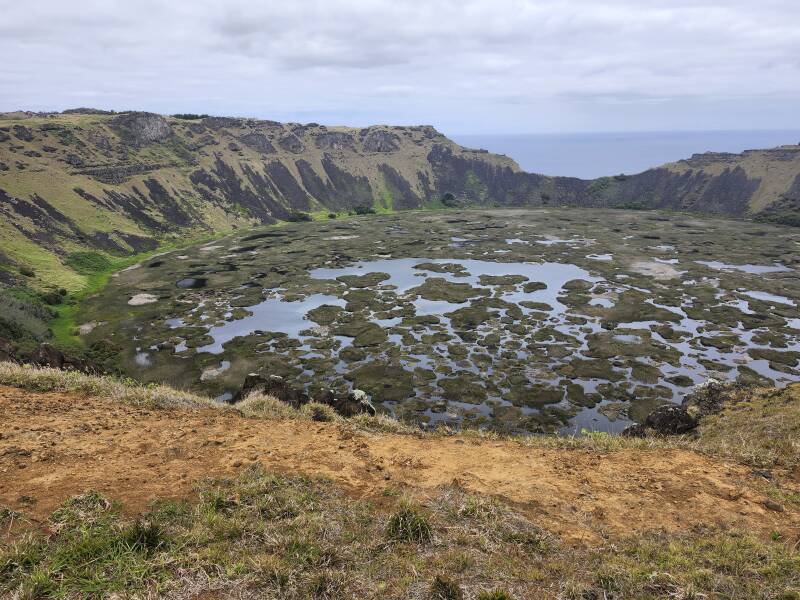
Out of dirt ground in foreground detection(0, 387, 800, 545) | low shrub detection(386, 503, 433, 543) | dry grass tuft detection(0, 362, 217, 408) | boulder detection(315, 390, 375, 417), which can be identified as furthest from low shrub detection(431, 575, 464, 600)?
boulder detection(315, 390, 375, 417)

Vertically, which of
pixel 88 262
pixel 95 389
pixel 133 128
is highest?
pixel 133 128

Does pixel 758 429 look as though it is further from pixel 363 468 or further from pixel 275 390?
pixel 275 390

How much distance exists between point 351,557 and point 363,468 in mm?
6053

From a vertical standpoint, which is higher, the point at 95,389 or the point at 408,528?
the point at 408,528

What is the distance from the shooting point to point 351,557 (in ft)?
41.3

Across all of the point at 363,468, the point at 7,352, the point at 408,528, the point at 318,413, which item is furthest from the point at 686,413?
the point at 7,352

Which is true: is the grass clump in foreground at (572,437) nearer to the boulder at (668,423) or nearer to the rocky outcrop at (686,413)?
the boulder at (668,423)

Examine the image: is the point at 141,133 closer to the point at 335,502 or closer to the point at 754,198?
the point at 335,502

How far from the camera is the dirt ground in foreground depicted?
15469 mm

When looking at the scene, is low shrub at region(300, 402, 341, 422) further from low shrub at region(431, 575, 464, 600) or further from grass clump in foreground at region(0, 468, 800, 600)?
low shrub at region(431, 575, 464, 600)

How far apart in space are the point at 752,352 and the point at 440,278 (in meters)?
60.6

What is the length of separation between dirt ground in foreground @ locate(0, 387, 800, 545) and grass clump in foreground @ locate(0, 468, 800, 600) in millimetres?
1168

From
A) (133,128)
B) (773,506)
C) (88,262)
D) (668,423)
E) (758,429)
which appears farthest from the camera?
(133,128)

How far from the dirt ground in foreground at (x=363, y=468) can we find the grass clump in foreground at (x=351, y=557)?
1168 mm
